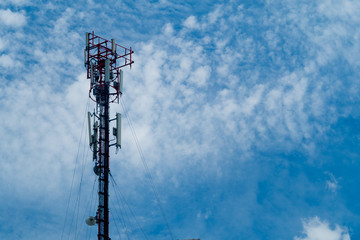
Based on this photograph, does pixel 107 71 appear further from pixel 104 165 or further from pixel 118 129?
pixel 104 165

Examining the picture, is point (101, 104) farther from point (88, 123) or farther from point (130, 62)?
point (130, 62)

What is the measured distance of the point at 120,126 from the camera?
186 ft

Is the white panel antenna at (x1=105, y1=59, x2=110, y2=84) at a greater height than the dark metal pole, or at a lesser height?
greater

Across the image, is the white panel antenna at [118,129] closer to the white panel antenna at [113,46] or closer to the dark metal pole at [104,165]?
the dark metal pole at [104,165]

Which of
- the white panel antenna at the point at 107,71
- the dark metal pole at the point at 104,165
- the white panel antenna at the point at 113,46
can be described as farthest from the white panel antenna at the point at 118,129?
the white panel antenna at the point at 113,46

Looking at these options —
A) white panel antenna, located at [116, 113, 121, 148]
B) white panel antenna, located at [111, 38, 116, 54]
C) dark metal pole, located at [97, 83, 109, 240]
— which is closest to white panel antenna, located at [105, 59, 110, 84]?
dark metal pole, located at [97, 83, 109, 240]

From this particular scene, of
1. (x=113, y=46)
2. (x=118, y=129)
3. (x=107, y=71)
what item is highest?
(x=113, y=46)

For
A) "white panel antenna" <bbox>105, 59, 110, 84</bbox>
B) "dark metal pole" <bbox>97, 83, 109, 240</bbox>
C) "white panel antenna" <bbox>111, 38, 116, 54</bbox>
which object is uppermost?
"white panel antenna" <bbox>111, 38, 116, 54</bbox>

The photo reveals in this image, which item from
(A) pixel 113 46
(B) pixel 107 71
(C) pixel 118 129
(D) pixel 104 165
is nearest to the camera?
(D) pixel 104 165

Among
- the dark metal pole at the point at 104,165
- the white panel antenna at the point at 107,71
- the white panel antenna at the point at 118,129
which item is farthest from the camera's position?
the white panel antenna at the point at 107,71

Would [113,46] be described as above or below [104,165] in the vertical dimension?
above

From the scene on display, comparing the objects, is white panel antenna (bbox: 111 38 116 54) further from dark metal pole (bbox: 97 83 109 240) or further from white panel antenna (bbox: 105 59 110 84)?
dark metal pole (bbox: 97 83 109 240)

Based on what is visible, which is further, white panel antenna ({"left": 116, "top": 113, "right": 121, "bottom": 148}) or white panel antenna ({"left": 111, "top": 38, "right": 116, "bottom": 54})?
white panel antenna ({"left": 111, "top": 38, "right": 116, "bottom": 54})

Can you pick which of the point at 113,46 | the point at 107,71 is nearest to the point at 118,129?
the point at 107,71
